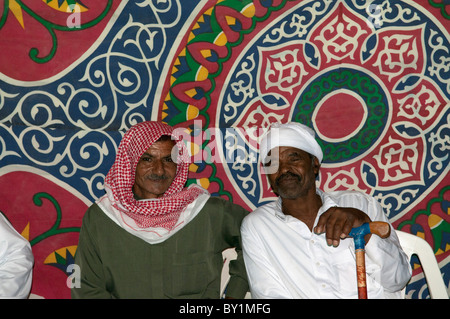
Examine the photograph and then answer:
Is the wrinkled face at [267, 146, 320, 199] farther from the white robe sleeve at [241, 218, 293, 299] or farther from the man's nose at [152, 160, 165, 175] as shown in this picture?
the man's nose at [152, 160, 165, 175]

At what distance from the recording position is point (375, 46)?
3539 millimetres

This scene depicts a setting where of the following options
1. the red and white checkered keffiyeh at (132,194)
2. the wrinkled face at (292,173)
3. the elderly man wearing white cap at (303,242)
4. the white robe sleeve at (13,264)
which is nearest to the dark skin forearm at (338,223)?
the elderly man wearing white cap at (303,242)

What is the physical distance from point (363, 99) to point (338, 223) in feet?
4.26

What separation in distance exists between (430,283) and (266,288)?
0.85 m

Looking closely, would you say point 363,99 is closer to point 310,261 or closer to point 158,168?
point 310,261

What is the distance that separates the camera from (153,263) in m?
2.97

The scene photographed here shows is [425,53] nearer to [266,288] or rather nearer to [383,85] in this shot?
[383,85]

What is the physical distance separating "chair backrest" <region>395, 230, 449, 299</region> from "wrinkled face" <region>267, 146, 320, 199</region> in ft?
1.89

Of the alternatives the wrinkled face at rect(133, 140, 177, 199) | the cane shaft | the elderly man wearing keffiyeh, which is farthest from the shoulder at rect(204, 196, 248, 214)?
the cane shaft

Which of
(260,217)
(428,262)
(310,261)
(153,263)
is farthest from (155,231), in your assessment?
(428,262)

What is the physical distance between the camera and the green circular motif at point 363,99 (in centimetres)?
353

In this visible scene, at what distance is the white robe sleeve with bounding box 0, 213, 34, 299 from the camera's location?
8.94ft

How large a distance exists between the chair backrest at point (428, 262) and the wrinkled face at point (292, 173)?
22.7 inches
